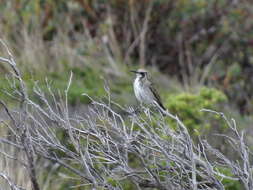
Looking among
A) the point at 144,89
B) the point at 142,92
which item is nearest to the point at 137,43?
the point at 144,89

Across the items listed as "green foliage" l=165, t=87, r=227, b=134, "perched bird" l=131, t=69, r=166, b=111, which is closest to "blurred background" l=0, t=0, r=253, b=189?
"green foliage" l=165, t=87, r=227, b=134

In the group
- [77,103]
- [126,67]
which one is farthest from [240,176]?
[126,67]

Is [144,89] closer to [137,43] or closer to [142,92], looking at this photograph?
[142,92]

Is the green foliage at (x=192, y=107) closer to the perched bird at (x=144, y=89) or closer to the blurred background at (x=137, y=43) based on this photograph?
the perched bird at (x=144, y=89)

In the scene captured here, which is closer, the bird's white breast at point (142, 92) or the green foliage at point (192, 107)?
the bird's white breast at point (142, 92)

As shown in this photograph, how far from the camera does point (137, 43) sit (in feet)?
41.5

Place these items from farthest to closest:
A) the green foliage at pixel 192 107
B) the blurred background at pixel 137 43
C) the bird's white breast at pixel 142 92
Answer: the blurred background at pixel 137 43 → the green foliage at pixel 192 107 → the bird's white breast at pixel 142 92

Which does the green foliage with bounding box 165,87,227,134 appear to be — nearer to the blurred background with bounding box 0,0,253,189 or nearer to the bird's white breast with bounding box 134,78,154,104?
the bird's white breast with bounding box 134,78,154,104

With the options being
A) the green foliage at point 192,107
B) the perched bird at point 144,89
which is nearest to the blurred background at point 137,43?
the green foliage at point 192,107

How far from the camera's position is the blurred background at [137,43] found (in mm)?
11344

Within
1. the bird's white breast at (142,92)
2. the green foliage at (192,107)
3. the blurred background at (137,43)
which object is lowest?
the bird's white breast at (142,92)

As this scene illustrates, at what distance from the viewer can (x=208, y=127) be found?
8273 mm

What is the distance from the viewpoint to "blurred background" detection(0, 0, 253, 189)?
1134 centimetres

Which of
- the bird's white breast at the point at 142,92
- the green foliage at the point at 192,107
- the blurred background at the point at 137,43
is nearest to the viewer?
the bird's white breast at the point at 142,92
